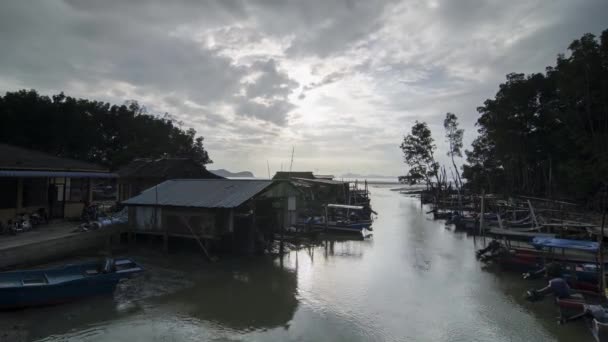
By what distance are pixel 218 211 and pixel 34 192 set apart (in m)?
11.0

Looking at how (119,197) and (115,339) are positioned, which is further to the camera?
(119,197)

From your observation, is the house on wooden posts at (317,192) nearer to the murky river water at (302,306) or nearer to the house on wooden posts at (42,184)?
the murky river water at (302,306)

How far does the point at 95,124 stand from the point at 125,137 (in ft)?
11.1

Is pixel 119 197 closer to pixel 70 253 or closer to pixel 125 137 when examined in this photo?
pixel 70 253

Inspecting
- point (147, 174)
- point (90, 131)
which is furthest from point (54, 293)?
point (90, 131)

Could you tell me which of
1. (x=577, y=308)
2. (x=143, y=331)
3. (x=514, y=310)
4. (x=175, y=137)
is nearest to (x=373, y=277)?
(x=514, y=310)

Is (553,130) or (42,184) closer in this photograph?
(42,184)

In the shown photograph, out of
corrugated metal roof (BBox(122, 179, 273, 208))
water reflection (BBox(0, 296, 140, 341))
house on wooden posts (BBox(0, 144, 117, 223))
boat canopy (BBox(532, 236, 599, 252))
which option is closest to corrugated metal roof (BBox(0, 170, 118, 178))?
house on wooden posts (BBox(0, 144, 117, 223))

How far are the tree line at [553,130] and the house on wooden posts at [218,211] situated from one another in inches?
870

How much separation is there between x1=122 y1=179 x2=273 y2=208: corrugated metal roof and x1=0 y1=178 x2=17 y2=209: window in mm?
5189

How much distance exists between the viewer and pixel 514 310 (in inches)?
472

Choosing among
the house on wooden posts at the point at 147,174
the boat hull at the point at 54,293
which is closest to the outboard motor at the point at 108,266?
the boat hull at the point at 54,293

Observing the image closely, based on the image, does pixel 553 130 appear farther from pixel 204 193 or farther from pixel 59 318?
pixel 59 318

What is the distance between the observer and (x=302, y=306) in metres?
12.1
